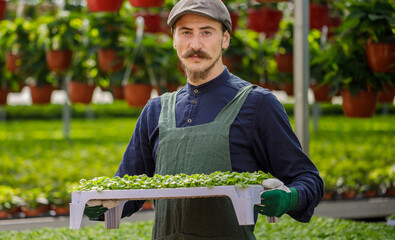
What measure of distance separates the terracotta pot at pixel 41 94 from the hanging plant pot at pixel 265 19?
297cm

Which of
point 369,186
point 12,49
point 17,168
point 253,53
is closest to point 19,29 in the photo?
point 12,49

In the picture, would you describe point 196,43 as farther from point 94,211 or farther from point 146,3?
point 146,3

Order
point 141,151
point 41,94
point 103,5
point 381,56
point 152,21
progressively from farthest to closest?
point 41,94 → point 152,21 → point 103,5 → point 381,56 → point 141,151

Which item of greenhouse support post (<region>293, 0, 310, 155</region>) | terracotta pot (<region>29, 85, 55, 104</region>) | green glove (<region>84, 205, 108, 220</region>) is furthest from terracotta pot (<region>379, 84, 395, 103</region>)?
terracotta pot (<region>29, 85, 55, 104</region>)

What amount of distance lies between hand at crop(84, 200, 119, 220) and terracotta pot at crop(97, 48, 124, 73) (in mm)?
4218

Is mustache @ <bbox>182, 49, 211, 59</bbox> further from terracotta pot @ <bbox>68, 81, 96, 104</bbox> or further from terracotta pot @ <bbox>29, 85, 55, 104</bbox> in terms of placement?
terracotta pot @ <bbox>29, 85, 55, 104</bbox>

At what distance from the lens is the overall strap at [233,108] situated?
2.04 metres

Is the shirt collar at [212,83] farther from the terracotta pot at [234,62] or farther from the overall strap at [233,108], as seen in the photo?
the terracotta pot at [234,62]

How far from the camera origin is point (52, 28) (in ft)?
22.2

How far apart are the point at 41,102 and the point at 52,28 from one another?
1.38 metres

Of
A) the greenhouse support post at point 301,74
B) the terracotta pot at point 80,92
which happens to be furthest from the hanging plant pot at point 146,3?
the terracotta pot at point 80,92

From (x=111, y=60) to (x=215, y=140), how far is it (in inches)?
168

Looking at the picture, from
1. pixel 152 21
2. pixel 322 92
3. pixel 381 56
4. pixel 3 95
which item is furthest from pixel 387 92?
pixel 3 95

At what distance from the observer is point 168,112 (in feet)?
7.09
